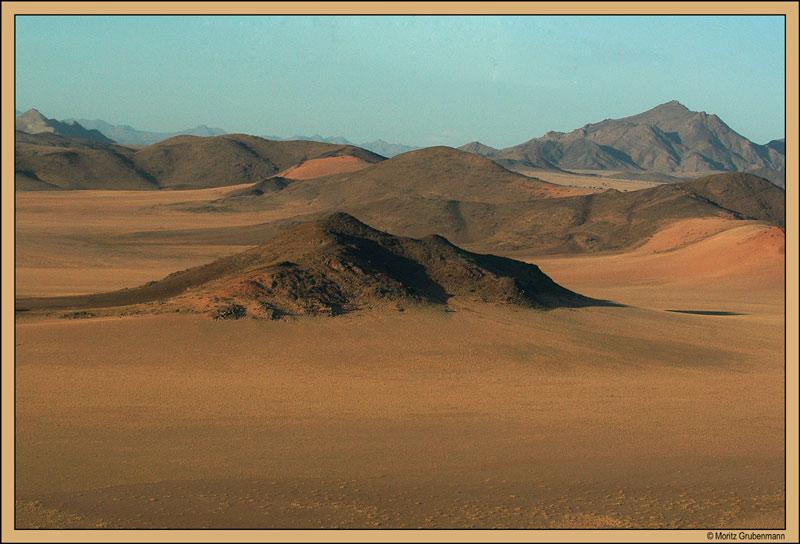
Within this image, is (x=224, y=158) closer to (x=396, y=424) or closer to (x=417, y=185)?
(x=417, y=185)

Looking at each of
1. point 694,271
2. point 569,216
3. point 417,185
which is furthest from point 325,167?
point 694,271

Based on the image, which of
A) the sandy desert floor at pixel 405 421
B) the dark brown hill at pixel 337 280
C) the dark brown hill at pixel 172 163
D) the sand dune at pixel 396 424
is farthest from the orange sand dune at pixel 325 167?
the sand dune at pixel 396 424

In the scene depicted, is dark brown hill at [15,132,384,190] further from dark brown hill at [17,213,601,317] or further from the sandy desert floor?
the sandy desert floor

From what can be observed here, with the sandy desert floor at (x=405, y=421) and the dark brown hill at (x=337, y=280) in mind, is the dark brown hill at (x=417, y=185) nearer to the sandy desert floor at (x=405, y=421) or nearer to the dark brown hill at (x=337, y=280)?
the dark brown hill at (x=337, y=280)

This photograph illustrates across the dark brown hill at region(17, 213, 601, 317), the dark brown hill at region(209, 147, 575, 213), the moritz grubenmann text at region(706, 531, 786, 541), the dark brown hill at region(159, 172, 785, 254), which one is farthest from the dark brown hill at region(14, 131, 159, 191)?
the moritz grubenmann text at region(706, 531, 786, 541)

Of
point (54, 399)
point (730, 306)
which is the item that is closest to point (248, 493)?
point (54, 399)

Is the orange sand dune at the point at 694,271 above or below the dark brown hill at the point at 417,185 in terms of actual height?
below

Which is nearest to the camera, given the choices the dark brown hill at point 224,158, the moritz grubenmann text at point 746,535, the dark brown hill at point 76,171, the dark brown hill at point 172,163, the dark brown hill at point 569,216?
the moritz grubenmann text at point 746,535

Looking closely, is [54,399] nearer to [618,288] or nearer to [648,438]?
[648,438]
